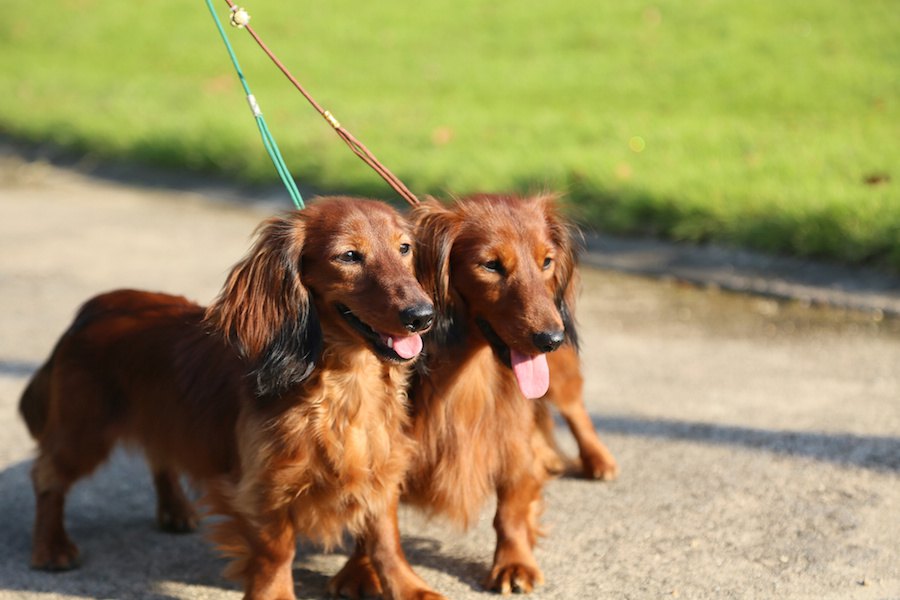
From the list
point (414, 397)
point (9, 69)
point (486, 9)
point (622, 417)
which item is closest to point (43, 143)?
point (9, 69)

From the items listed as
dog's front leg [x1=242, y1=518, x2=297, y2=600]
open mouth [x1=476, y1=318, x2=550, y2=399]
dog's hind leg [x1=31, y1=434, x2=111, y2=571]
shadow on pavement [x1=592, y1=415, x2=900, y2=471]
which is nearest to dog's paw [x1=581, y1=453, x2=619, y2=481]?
shadow on pavement [x1=592, y1=415, x2=900, y2=471]

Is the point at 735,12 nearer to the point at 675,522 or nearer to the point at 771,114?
the point at 771,114

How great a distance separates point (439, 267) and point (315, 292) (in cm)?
36

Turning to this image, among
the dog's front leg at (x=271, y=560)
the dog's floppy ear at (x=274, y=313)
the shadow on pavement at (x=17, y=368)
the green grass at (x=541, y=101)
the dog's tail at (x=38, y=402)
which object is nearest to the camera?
the dog's floppy ear at (x=274, y=313)

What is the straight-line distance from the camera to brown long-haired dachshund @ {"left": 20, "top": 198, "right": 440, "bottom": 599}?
2957 millimetres

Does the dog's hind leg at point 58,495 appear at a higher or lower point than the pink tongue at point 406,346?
lower

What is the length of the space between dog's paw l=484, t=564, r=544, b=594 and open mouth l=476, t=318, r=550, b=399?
1.68 ft

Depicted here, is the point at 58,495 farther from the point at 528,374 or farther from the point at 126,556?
the point at 528,374

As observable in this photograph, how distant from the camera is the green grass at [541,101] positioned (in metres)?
7.07

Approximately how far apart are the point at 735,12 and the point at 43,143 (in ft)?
23.0

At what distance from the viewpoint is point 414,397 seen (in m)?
3.37

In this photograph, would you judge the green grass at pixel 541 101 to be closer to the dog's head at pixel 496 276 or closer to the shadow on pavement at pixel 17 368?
the shadow on pavement at pixel 17 368

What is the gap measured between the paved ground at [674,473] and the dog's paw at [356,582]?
95mm

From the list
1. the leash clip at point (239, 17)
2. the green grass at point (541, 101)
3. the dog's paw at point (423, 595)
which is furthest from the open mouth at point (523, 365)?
the green grass at point (541, 101)
